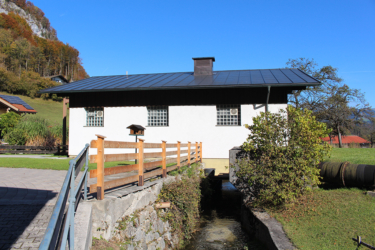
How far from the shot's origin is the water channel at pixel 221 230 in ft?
23.4

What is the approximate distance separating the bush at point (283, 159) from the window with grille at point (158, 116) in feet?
31.6

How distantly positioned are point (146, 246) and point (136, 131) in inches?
320

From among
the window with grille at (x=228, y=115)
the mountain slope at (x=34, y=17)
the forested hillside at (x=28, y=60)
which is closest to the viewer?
the window with grille at (x=228, y=115)

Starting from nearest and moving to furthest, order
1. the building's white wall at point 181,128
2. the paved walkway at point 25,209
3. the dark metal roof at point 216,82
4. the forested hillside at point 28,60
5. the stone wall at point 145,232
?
the paved walkway at point 25,209, the stone wall at point 145,232, the dark metal roof at point 216,82, the building's white wall at point 181,128, the forested hillside at point 28,60

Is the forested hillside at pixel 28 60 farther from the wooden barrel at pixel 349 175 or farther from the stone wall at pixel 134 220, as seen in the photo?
the wooden barrel at pixel 349 175

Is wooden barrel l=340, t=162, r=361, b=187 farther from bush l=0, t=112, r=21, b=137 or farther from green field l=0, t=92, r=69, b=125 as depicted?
green field l=0, t=92, r=69, b=125

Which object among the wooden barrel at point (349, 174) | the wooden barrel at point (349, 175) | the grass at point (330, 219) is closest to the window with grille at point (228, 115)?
the wooden barrel at point (349, 174)

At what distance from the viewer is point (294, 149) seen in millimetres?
6902

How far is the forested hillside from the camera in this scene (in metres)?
61.8

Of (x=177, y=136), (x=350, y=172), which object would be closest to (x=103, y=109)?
(x=177, y=136)

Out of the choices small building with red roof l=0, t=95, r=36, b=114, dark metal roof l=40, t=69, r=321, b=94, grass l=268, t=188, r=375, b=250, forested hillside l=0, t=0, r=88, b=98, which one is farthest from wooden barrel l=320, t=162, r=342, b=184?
forested hillside l=0, t=0, r=88, b=98

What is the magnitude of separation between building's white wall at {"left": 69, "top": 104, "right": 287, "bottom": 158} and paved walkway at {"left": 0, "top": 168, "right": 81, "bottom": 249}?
9.30m

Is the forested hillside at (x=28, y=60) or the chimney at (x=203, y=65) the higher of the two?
the forested hillside at (x=28, y=60)

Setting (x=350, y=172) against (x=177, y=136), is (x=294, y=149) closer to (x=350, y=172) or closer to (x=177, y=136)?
(x=350, y=172)
